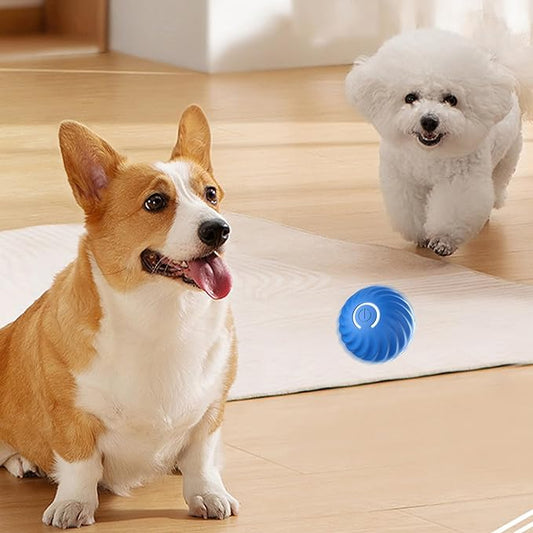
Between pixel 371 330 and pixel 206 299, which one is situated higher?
pixel 206 299

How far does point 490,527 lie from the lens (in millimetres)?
1540

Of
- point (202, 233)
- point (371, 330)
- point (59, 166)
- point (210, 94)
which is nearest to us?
point (202, 233)

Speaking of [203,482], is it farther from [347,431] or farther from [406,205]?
[406,205]

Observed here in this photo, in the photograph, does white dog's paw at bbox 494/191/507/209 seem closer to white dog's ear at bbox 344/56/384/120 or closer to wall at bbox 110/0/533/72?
white dog's ear at bbox 344/56/384/120

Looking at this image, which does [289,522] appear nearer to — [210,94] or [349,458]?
[349,458]

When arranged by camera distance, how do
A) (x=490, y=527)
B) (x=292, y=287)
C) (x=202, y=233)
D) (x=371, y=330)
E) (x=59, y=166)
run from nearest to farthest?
(x=202, y=233) < (x=490, y=527) < (x=371, y=330) < (x=292, y=287) < (x=59, y=166)

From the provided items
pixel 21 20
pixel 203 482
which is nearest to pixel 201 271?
pixel 203 482

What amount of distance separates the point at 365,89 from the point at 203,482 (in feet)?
4.60

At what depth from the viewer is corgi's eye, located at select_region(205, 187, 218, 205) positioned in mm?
1512

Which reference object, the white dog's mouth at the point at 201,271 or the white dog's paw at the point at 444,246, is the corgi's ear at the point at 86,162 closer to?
the white dog's mouth at the point at 201,271

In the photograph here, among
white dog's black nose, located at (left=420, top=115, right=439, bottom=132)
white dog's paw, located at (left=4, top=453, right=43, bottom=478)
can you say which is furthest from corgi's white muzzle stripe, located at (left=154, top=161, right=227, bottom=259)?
white dog's black nose, located at (left=420, top=115, right=439, bottom=132)

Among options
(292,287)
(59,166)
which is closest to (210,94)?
(59,166)

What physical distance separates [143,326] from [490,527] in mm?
454

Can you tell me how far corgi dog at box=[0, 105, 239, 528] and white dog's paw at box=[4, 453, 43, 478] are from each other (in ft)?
0.37
